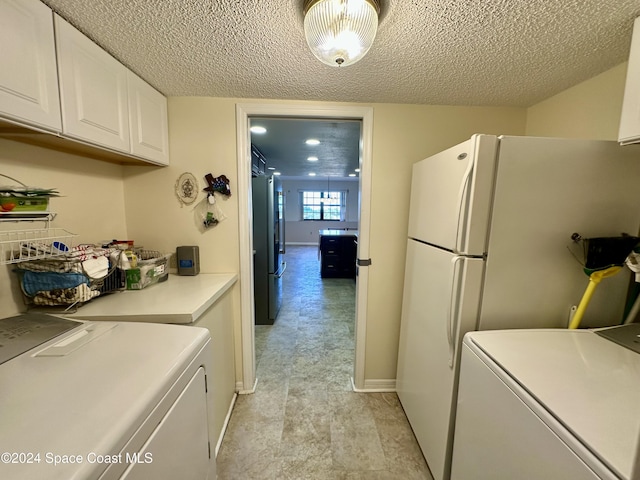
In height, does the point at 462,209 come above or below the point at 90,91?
below

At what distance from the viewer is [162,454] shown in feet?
2.32

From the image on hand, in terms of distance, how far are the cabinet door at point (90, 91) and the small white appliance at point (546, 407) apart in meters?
1.91

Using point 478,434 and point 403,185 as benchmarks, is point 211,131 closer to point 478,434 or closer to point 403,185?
point 403,185

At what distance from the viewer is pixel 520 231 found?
112 cm

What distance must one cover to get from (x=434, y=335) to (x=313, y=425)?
1.04m

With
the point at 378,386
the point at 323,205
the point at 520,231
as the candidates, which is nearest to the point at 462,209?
the point at 520,231

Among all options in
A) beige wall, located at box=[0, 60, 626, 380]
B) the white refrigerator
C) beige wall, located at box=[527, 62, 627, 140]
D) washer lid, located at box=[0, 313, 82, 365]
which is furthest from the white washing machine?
beige wall, located at box=[527, 62, 627, 140]

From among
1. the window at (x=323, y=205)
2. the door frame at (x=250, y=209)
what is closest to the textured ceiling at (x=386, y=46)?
the door frame at (x=250, y=209)

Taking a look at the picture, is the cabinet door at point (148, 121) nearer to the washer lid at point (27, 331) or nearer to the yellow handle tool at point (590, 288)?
the washer lid at point (27, 331)

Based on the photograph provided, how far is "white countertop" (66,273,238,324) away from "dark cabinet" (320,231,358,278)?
11.3ft

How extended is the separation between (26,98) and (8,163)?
0.42m

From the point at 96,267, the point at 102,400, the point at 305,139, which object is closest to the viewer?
the point at 102,400

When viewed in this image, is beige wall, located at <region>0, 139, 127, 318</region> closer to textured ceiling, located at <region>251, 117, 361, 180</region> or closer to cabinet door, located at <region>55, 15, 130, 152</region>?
cabinet door, located at <region>55, 15, 130, 152</region>

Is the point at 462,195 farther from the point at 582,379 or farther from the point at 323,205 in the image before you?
the point at 323,205
